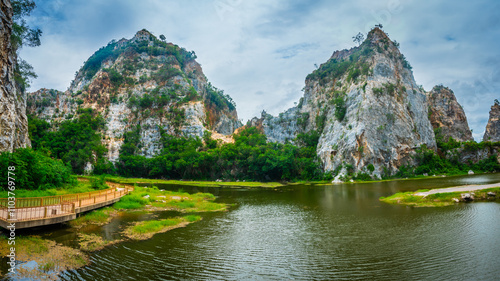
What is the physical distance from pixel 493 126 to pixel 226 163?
114 metres

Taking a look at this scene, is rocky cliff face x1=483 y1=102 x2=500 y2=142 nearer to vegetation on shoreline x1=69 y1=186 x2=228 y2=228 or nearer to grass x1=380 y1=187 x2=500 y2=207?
grass x1=380 y1=187 x2=500 y2=207

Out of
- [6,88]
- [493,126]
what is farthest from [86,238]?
[493,126]

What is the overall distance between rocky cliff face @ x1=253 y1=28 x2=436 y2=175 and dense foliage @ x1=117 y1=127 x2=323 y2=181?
7.84 m

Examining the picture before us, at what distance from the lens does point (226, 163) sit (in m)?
77.9

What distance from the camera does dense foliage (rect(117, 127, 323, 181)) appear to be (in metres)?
74.2

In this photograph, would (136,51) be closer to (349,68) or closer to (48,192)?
(349,68)

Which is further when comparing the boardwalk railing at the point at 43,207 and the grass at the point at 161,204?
the grass at the point at 161,204

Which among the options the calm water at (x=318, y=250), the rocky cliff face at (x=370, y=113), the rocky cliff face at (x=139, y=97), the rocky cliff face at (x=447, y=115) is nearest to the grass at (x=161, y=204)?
the calm water at (x=318, y=250)

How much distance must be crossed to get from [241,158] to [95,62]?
3650 inches

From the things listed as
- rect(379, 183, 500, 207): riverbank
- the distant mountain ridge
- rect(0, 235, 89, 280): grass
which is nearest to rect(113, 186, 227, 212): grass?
rect(0, 235, 89, 280): grass

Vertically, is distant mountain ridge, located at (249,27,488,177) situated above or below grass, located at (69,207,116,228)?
above

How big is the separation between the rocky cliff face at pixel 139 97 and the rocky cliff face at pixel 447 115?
8872 centimetres

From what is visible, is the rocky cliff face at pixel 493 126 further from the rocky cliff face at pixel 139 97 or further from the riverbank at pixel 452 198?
the rocky cliff face at pixel 139 97

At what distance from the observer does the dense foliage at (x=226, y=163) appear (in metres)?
74.2
